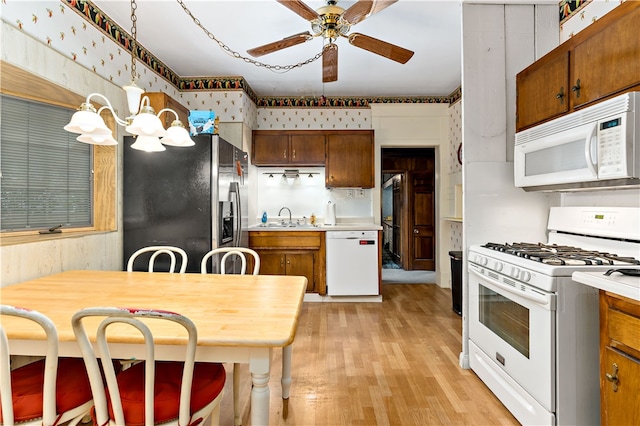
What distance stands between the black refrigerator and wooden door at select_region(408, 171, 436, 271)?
4.51 meters

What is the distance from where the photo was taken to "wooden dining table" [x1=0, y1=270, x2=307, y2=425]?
1210 mm

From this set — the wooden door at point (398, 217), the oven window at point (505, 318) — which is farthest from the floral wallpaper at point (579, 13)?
the wooden door at point (398, 217)

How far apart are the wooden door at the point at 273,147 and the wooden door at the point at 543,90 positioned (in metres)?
2.95

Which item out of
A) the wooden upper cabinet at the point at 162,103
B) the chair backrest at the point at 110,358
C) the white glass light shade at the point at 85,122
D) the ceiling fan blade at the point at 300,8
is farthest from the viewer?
the wooden upper cabinet at the point at 162,103

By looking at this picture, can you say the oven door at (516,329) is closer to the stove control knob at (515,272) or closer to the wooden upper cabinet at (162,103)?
the stove control knob at (515,272)

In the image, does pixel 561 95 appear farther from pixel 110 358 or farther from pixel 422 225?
pixel 422 225

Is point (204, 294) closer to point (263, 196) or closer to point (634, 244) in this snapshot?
point (634, 244)

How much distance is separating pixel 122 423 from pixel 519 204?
265cm

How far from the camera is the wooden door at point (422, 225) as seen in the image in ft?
21.6

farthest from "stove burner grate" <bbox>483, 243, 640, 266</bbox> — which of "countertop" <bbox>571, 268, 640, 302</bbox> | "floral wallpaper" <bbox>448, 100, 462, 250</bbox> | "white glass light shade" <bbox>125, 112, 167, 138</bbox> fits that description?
"floral wallpaper" <bbox>448, 100, 462, 250</bbox>

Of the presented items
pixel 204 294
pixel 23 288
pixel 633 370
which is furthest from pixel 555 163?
pixel 23 288

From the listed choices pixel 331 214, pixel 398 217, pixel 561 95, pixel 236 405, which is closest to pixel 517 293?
pixel 561 95

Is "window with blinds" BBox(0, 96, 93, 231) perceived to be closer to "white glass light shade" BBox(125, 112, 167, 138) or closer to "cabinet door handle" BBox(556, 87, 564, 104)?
"white glass light shade" BBox(125, 112, 167, 138)

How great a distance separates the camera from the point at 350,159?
186 inches
